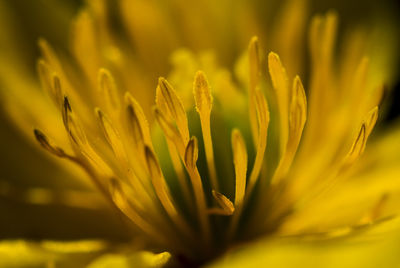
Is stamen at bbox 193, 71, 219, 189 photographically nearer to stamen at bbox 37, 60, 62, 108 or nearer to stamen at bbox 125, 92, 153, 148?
stamen at bbox 125, 92, 153, 148

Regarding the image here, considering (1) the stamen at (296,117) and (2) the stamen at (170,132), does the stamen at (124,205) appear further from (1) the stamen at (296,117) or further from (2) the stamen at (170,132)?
(1) the stamen at (296,117)

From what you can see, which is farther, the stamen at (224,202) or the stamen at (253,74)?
the stamen at (253,74)

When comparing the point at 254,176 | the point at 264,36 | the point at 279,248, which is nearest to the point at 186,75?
the point at 264,36

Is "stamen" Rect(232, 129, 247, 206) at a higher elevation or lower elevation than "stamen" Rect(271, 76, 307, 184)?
lower

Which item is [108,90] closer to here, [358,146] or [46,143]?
[46,143]

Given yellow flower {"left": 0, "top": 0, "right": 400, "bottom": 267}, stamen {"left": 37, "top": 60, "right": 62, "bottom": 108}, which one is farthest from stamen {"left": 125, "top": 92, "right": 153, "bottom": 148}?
stamen {"left": 37, "top": 60, "right": 62, "bottom": 108}

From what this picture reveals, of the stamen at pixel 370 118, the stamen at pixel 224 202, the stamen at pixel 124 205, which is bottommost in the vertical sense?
the stamen at pixel 224 202

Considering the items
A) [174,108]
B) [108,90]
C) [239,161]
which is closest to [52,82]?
[108,90]

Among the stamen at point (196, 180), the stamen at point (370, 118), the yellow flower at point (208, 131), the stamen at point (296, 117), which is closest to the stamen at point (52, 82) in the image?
the yellow flower at point (208, 131)

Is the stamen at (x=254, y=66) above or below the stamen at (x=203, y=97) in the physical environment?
above
